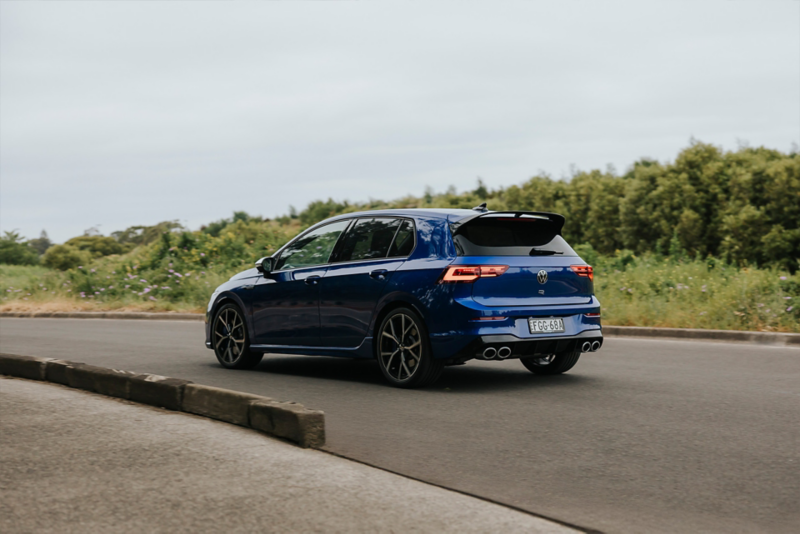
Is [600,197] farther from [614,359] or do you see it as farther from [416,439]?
[416,439]

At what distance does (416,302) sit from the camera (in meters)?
8.17

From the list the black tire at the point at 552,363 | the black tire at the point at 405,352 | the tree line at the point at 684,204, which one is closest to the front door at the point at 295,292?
the black tire at the point at 405,352

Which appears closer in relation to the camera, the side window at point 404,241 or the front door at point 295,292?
the side window at point 404,241

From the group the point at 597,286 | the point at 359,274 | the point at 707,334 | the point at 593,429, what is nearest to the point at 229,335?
the point at 359,274

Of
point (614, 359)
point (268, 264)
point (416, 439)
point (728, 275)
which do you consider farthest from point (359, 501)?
point (728, 275)

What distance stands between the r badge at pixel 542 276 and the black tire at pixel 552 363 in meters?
1.15

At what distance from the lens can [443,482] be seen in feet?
16.5

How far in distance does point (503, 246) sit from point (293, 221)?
2121 inches

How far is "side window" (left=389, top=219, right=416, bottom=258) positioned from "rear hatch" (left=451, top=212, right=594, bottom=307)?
19.1 inches

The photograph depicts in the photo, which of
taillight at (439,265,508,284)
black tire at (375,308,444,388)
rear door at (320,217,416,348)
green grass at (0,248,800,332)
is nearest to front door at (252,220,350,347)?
rear door at (320,217,416,348)

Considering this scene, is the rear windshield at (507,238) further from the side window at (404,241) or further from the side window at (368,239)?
the side window at (368,239)

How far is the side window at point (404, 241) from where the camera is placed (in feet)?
28.0

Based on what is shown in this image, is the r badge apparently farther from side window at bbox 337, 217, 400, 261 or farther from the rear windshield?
side window at bbox 337, 217, 400, 261

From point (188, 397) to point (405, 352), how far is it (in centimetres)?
226
